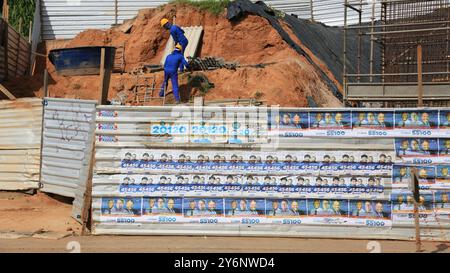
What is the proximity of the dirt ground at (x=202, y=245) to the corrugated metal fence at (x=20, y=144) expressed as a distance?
13.9 feet

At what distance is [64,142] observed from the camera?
547 inches

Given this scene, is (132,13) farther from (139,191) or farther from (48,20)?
(139,191)

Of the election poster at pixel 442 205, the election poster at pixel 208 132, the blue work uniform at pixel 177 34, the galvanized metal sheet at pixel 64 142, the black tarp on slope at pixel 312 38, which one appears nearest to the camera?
the election poster at pixel 442 205

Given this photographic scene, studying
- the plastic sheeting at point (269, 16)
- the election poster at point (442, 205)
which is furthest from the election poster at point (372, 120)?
the plastic sheeting at point (269, 16)

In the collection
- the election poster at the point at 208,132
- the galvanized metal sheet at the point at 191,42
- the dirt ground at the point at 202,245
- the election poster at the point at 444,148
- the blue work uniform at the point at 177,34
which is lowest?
the dirt ground at the point at 202,245

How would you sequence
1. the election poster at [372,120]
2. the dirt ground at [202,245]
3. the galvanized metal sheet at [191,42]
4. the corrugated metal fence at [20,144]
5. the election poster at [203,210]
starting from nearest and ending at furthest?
the dirt ground at [202,245] < the election poster at [372,120] < the election poster at [203,210] < the corrugated metal fence at [20,144] < the galvanized metal sheet at [191,42]

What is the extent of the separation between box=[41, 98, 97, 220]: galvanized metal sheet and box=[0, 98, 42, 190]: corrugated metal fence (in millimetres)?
332

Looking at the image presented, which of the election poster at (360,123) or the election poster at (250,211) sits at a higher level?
the election poster at (360,123)

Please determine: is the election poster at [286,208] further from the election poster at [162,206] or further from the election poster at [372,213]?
the election poster at [162,206]

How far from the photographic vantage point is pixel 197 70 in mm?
19969

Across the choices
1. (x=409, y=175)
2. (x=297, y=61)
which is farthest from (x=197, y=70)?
(x=409, y=175)

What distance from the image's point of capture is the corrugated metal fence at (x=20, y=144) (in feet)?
48.0

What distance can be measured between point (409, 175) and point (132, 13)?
18.9 m

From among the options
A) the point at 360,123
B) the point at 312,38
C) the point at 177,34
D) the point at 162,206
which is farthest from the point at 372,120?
the point at 312,38
